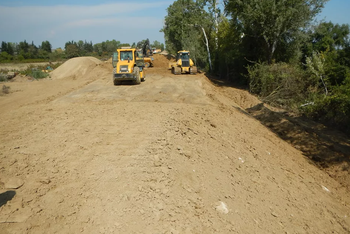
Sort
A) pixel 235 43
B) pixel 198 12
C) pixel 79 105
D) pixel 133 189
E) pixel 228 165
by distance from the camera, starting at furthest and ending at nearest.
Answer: pixel 198 12
pixel 235 43
pixel 79 105
pixel 228 165
pixel 133 189

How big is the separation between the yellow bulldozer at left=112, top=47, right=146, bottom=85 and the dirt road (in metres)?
5.90

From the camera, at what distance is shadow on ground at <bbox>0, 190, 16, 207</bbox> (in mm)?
4502

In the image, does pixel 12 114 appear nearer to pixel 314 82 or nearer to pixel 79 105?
pixel 79 105

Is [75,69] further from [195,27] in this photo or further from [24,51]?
[24,51]

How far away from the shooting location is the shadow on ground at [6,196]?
4502mm

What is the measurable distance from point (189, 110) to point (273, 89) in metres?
8.70

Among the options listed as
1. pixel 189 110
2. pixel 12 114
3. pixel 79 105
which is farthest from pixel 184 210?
pixel 12 114

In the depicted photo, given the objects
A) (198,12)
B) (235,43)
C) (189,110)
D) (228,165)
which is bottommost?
(228,165)

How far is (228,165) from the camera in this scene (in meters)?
6.78

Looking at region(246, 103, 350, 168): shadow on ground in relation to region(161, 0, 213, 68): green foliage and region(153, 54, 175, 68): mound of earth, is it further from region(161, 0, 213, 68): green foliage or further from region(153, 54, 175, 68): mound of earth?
region(153, 54, 175, 68): mound of earth

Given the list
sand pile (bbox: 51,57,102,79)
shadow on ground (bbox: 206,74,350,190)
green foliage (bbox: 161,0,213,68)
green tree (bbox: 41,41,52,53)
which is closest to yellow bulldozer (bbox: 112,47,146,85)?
shadow on ground (bbox: 206,74,350,190)

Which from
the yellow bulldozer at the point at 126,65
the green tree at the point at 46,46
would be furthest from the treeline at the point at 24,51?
the yellow bulldozer at the point at 126,65

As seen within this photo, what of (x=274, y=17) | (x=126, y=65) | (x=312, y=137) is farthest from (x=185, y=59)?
(x=312, y=137)

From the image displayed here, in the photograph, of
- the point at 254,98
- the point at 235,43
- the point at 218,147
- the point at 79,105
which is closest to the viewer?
the point at 218,147
